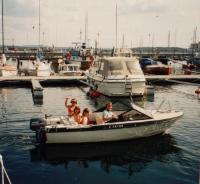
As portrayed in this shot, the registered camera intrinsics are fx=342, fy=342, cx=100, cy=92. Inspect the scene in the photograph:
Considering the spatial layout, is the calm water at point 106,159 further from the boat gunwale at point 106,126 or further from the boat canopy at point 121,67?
the boat canopy at point 121,67

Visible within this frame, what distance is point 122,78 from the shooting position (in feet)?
92.7

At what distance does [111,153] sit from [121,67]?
14682 millimetres

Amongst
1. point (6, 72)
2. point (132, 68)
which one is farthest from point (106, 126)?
point (6, 72)

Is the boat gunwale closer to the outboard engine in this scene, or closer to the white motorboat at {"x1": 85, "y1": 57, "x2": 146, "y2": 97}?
the outboard engine

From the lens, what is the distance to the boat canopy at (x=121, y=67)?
28828 mm

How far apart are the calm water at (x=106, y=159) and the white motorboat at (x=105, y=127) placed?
36 cm

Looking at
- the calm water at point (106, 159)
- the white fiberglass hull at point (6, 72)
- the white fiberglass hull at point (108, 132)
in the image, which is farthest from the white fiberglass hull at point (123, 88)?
the white fiberglass hull at point (6, 72)

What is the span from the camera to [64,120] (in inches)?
635

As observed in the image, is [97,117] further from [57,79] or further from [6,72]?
[6,72]

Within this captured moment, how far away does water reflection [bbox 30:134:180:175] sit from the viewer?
45.7 ft

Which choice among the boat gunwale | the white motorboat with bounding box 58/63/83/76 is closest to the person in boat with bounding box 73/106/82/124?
the boat gunwale

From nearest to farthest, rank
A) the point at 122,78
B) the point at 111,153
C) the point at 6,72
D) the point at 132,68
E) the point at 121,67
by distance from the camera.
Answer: the point at 111,153 → the point at 122,78 → the point at 121,67 → the point at 132,68 → the point at 6,72

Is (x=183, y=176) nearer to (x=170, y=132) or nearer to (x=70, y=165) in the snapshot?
(x=70, y=165)

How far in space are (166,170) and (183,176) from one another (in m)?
0.84
